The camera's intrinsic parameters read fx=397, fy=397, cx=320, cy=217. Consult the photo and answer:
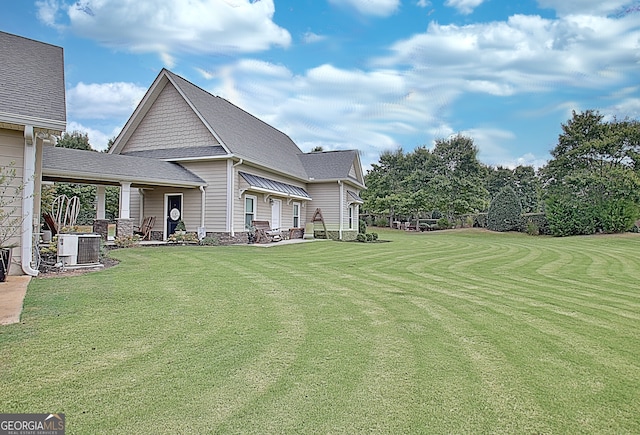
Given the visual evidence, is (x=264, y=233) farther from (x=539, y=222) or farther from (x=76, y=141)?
(x=76, y=141)

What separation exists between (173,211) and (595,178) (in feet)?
91.1

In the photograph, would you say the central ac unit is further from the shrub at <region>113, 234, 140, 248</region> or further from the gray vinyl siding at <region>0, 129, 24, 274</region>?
the shrub at <region>113, 234, 140, 248</region>

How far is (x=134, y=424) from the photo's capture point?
2400 mm

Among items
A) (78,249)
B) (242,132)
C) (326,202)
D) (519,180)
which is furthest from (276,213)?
(519,180)

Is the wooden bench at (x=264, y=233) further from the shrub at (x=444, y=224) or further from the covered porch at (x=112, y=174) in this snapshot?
the shrub at (x=444, y=224)

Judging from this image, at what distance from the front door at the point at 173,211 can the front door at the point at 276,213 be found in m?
4.58

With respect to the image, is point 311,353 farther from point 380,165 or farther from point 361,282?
point 380,165

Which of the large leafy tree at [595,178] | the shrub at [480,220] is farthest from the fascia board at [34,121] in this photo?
the shrub at [480,220]

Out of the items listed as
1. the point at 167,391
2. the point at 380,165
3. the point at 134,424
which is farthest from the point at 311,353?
the point at 380,165

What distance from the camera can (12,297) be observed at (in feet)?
18.1

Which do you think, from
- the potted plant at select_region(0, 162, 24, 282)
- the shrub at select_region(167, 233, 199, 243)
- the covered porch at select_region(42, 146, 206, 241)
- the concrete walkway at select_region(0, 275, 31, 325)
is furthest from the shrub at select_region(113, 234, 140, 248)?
the concrete walkway at select_region(0, 275, 31, 325)

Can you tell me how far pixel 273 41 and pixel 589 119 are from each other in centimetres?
2518

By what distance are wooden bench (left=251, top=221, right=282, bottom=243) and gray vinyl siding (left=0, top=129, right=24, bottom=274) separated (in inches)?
388

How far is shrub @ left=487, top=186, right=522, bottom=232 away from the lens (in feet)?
104
